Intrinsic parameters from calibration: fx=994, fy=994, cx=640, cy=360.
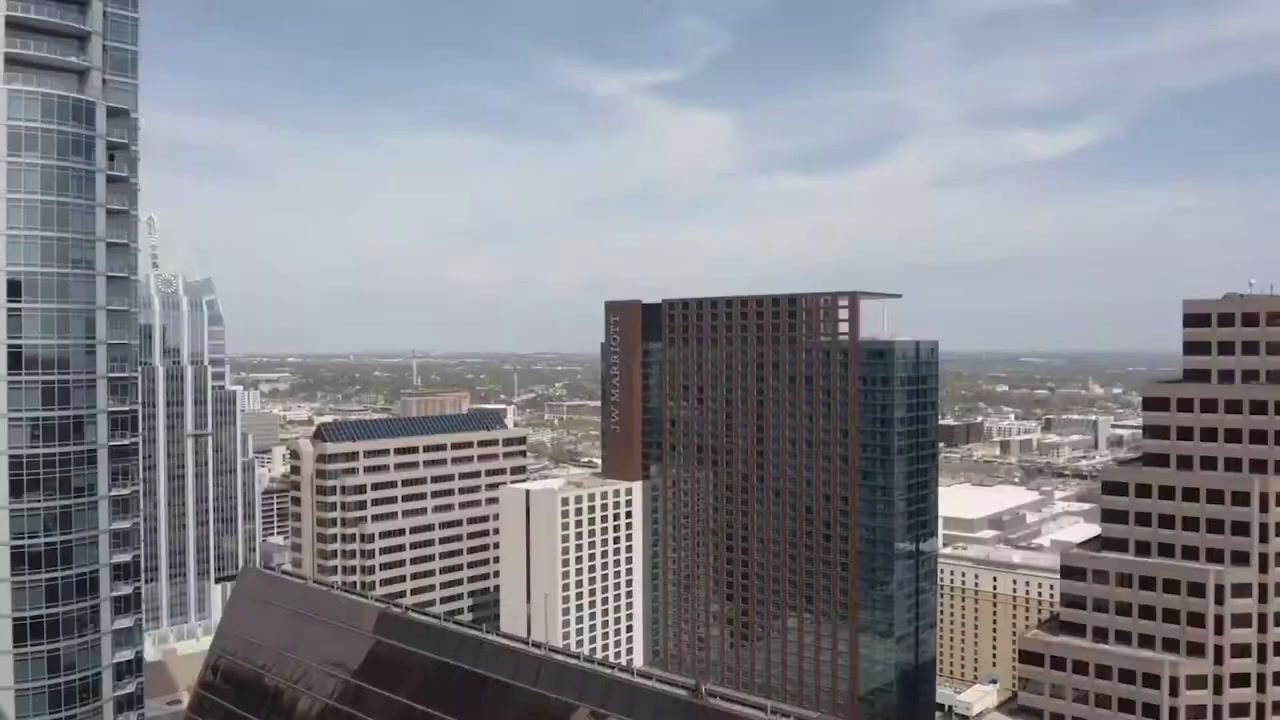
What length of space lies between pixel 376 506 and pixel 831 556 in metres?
20.7

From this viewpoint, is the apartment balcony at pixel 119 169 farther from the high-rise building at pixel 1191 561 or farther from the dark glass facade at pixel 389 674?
the high-rise building at pixel 1191 561

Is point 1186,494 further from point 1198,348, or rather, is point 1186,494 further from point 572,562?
point 572,562

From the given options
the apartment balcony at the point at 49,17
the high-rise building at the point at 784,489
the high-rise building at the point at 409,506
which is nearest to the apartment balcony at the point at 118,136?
the apartment balcony at the point at 49,17

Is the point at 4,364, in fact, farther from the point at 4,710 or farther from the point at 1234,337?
the point at 1234,337

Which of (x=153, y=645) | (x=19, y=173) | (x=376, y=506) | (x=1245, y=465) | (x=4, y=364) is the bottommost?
(x=153, y=645)

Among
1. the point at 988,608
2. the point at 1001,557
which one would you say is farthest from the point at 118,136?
the point at 1001,557

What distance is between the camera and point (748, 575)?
152 ft

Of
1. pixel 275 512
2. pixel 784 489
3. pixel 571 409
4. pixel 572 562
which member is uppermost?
pixel 571 409

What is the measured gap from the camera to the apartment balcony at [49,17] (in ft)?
58.3

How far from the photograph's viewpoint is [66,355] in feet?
59.9

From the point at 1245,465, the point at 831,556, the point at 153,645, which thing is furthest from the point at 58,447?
the point at 153,645

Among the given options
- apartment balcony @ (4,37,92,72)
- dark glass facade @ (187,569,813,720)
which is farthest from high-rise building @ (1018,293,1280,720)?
apartment balcony @ (4,37,92,72)

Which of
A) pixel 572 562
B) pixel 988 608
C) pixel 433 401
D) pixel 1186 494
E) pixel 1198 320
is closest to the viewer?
pixel 1186 494

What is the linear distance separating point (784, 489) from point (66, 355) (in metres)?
32.9
